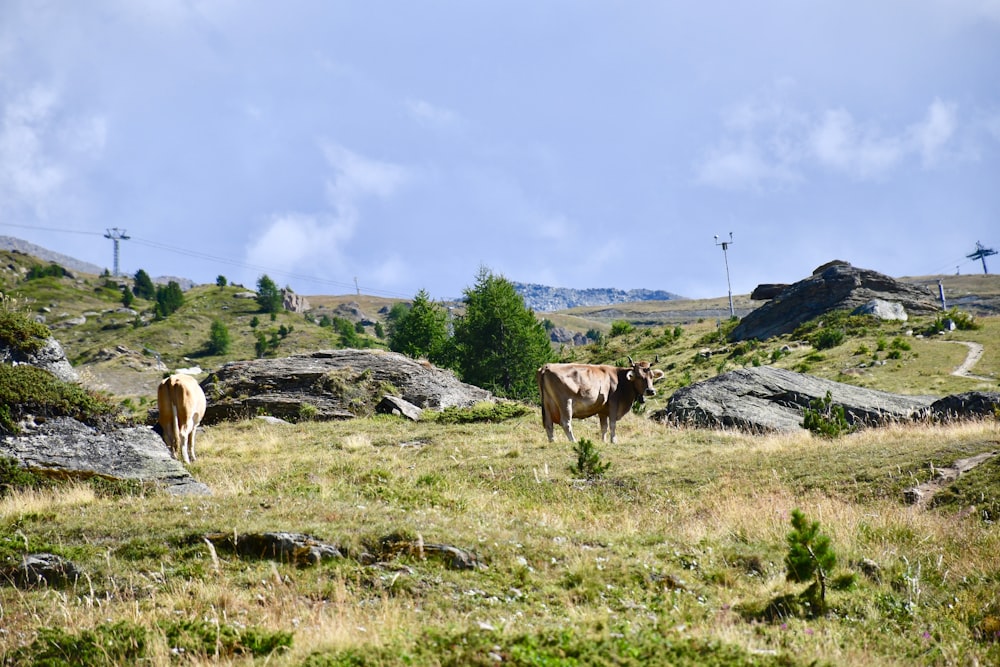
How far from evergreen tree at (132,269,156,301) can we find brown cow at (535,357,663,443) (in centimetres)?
14576

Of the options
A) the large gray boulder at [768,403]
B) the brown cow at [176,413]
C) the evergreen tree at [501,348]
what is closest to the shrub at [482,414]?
the large gray boulder at [768,403]

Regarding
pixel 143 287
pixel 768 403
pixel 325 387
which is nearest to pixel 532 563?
pixel 768 403

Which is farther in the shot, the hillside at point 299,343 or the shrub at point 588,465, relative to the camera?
the hillside at point 299,343

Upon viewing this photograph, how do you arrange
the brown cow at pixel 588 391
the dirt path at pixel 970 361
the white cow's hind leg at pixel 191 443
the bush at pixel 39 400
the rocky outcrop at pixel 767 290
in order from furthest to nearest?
the rocky outcrop at pixel 767 290
the dirt path at pixel 970 361
the brown cow at pixel 588 391
the white cow's hind leg at pixel 191 443
the bush at pixel 39 400

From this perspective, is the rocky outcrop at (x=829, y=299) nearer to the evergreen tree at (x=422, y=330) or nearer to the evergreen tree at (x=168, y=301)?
the evergreen tree at (x=422, y=330)

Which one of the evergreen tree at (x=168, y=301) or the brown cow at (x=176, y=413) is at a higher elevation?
the evergreen tree at (x=168, y=301)

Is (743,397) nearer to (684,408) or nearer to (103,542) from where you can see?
(684,408)

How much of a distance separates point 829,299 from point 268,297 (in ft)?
336

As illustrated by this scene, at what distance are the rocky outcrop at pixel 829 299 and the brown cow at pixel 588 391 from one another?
1815 inches

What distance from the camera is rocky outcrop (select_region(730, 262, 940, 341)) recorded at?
6275cm

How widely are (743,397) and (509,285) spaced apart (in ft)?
91.6

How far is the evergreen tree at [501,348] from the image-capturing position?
46044 mm

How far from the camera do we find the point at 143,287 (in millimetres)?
146250

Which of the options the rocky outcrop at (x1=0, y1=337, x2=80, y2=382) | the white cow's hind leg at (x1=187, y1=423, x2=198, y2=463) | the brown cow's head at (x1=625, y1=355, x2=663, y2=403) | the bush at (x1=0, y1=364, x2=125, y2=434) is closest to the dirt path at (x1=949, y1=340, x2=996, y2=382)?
the brown cow's head at (x1=625, y1=355, x2=663, y2=403)
